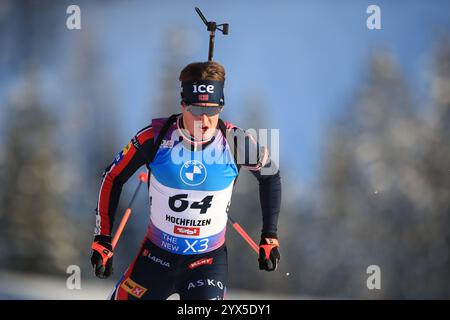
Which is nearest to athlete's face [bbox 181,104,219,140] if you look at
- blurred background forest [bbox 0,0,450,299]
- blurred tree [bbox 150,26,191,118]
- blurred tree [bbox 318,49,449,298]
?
blurred background forest [bbox 0,0,450,299]

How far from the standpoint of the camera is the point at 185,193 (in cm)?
462

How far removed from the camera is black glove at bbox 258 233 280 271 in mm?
4824

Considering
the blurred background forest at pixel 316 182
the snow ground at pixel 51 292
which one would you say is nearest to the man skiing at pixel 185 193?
the snow ground at pixel 51 292

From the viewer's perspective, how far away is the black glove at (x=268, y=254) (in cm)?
482

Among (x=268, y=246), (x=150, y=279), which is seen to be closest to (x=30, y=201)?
(x=150, y=279)

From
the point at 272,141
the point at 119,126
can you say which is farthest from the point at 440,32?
the point at 272,141

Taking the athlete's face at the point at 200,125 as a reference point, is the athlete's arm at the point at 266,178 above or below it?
below

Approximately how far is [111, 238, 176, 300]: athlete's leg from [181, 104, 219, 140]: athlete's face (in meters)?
0.93

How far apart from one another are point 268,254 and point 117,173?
132 centimetres

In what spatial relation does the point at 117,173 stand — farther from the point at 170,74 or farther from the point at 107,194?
the point at 170,74

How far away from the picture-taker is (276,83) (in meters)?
61.2

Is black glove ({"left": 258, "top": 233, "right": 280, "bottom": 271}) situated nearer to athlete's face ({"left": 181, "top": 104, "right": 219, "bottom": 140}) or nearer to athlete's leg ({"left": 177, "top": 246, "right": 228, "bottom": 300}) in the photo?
athlete's leg ({"left": 177, "top": 246, "right": 228, "bottom": 300})

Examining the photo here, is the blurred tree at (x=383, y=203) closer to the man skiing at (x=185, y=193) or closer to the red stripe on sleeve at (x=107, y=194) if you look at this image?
the man skiing at (x=185, y=193)

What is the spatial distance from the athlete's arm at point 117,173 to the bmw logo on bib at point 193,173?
320 mm
